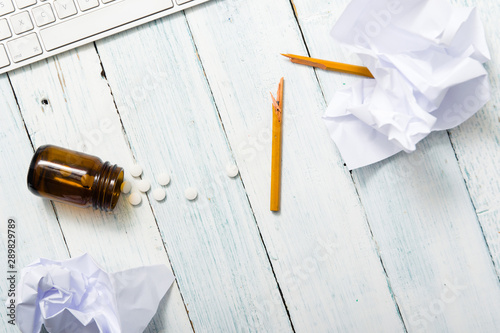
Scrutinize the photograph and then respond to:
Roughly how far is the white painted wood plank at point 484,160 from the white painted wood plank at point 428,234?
0.01m

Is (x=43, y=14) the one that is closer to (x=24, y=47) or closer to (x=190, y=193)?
(x=24, y=47)

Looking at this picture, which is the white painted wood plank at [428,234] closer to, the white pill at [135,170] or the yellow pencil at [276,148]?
the yellow pencil at [276,148]

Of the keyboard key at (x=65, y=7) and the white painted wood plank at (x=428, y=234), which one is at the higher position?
the keyboard key at (x=65, y=7)

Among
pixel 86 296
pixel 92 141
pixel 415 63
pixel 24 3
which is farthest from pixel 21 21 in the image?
pixel 415 63

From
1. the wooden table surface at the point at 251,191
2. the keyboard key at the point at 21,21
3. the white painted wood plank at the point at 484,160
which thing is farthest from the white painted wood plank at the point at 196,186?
the white painted wood plank at the point at 484,160

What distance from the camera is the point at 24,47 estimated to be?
0.64 meters

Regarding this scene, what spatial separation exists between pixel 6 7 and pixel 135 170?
0.29 m

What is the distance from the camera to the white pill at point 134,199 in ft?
2.16

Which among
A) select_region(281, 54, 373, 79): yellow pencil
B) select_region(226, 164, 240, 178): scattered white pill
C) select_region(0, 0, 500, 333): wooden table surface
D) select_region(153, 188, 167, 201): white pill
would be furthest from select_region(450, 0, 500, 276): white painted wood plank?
select_region(153, 188, 167, 201): white pill

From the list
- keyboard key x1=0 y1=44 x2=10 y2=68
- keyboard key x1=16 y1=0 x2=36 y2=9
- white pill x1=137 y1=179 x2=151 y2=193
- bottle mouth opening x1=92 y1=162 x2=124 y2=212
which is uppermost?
keyboard key x1=16 y1=0 x2=36 y2=9

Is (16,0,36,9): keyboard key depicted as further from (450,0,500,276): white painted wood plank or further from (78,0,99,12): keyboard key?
(450,0,500,276): white painted wood plank

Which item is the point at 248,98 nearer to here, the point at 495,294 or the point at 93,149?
the point at 93,149

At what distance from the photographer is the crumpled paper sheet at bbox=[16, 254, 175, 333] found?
611 mm

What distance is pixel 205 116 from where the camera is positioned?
0.66 metres
